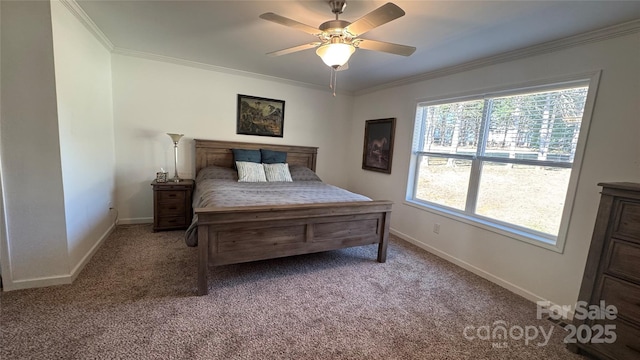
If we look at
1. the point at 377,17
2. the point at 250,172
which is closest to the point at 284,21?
the point at 377,17

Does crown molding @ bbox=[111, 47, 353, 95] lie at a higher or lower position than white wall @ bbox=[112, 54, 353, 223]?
higher

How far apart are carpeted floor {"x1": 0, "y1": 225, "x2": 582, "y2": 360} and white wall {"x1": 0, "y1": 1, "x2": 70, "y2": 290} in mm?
213

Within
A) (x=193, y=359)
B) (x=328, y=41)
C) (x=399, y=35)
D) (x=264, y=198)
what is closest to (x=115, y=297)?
(x=193, y=359)

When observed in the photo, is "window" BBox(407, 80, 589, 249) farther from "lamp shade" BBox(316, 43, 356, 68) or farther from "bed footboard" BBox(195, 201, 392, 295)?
"lamp shade" BBox(316, 43, 356, 68)

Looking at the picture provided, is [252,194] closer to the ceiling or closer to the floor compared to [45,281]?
closer to the ceiling

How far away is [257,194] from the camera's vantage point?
285cm

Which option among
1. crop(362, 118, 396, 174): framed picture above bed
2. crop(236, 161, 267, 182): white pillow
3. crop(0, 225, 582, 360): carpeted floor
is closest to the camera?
crop(0, 225, 582, 360): carpeted floor

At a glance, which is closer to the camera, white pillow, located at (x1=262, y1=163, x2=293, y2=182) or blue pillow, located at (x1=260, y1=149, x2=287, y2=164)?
white pillow, located at (x1=262, y1=163, x2=293, y2=182)

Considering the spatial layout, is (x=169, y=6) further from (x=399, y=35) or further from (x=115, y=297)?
(x=115, y=297)

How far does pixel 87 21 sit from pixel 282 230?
2.65 m

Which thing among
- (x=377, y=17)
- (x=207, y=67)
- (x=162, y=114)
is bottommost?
(x=162, y=114)

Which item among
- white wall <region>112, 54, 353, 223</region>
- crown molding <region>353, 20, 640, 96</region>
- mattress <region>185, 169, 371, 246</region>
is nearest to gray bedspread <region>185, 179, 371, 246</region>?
mattress <region>185, 169, 371, 246</region>

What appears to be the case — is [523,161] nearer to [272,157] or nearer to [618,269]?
[618,269]

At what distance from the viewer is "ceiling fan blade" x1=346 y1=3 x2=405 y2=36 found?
140 centimetres
